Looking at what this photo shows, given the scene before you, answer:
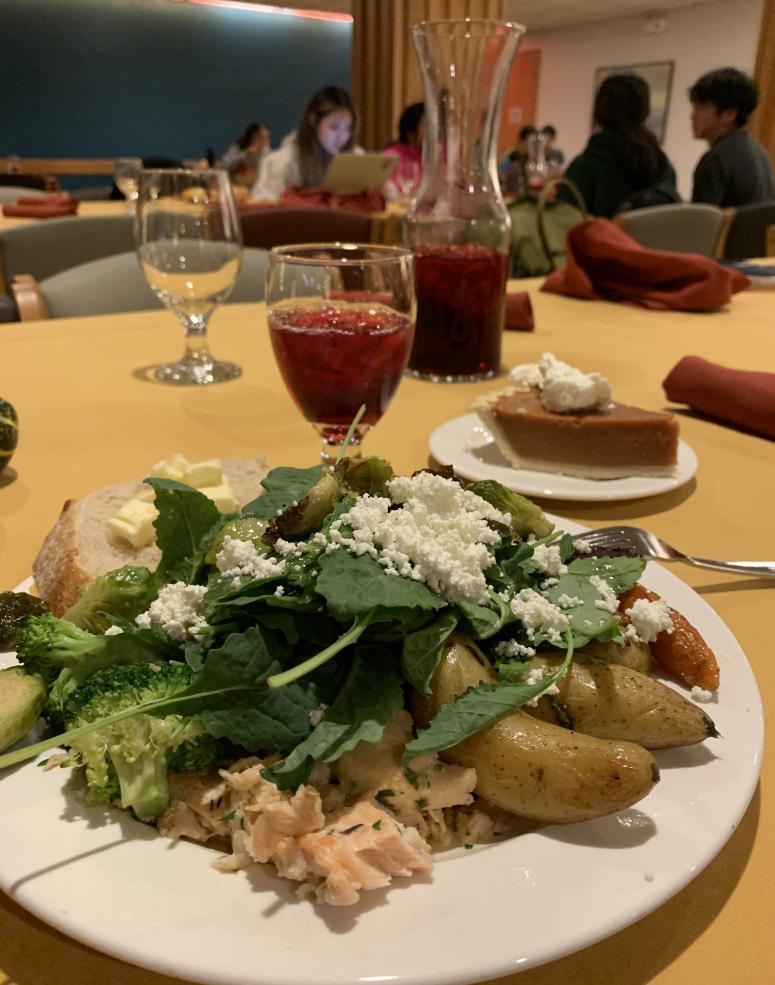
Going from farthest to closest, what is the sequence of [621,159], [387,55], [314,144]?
1. [387,55]
2. [314,144]
3. [621,159]

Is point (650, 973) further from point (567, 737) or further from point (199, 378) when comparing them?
point (199, 378)

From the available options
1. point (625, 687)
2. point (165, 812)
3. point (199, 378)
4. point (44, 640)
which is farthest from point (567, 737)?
point (199, 378)

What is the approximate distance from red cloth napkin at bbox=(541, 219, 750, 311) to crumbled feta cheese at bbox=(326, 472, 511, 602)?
2.52 m

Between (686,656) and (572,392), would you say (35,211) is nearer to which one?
(572,392)

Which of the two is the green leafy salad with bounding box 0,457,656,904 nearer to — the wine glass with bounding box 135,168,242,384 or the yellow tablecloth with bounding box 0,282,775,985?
the yellow tablecloth with bounding box 0,282,775,985

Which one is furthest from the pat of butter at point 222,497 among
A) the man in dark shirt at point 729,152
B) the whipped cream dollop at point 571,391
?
the man in dark shirt at point 729,152

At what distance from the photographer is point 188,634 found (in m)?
0.81

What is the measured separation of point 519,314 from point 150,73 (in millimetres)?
14758

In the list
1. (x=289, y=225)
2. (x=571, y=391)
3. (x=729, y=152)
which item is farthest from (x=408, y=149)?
(x=571, y=391)

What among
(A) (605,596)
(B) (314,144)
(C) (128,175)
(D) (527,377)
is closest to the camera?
(A) (605,596)

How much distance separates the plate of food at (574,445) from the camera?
1513 millimetres

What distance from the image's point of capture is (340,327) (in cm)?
149

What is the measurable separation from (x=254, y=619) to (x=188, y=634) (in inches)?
3.1

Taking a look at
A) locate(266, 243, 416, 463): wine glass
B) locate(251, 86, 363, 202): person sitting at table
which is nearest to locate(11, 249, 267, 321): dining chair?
locate(266, 243, 416, 463): wine glass
